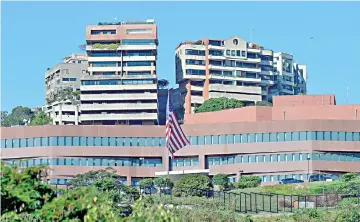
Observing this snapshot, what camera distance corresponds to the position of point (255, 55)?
566ft

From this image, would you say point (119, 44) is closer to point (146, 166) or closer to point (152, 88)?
point (152, 88)

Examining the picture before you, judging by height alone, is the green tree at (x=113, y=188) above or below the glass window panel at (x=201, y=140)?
below

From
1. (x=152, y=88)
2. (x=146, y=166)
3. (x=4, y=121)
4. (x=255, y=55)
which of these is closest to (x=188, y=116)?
(x=146, y=166)

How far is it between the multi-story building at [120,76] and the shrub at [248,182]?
154ft

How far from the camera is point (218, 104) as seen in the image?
159 metres

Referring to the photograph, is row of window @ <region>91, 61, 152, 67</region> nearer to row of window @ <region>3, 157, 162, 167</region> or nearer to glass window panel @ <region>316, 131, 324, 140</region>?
row of window @ <region>3, 157, 162, 167</region>

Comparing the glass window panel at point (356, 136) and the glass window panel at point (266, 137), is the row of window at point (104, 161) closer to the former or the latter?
the glass window panel at point (266, 137)

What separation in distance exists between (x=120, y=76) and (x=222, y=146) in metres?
45.1

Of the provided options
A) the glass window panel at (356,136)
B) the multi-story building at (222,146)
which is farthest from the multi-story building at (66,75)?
the glass window panel at (356,136)

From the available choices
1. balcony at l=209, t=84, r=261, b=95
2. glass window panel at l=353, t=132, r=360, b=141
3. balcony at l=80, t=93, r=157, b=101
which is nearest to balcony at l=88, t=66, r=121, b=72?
balcony at l=80, t=93, r=157, b=101

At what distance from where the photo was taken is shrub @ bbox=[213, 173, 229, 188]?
113 meters

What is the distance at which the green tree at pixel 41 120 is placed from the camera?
521 ft

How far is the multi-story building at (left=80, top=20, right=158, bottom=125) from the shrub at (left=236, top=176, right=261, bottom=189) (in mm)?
46835

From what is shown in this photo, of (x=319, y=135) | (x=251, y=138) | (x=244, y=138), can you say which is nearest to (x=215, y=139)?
(x=244, y=138)
